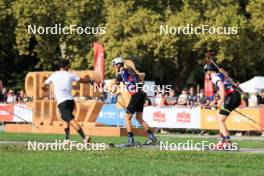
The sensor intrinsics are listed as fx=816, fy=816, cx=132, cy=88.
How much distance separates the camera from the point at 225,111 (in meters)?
18.5

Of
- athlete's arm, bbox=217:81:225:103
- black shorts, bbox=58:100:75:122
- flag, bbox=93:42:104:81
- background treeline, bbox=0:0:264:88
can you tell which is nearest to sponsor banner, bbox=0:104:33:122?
flag, bbox=93:42:104:81

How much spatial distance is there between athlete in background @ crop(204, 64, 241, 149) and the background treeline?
28.1m

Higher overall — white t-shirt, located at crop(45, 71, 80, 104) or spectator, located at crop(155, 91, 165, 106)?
spectator, located at crop(155, 91, 165, 106)

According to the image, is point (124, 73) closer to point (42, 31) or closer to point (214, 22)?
point (214, 22)

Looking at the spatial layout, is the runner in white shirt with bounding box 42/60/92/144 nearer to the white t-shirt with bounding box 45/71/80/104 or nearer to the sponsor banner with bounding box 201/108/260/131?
the white t-shirt with bounding box 45/71/80/104

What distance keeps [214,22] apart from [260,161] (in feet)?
110

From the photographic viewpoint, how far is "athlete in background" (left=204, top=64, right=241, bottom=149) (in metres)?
18.3

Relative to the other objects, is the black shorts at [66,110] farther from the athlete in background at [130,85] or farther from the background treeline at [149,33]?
the background treeline at [149,33]

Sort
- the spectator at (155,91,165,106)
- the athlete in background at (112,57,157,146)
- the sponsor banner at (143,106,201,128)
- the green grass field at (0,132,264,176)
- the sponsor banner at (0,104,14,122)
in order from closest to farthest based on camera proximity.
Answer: the green grass field at (0,132,264,176), the athlete in background at (112,57,157,146), the sponsor banner at (143,106,201,128), the spectator at (155,91,165,106), the sponsor banner at (0,104,14,122)

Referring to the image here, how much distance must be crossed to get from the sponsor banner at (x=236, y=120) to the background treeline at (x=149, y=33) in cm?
1349

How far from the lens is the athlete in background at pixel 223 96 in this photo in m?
18.3

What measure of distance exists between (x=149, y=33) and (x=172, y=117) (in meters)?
13.9

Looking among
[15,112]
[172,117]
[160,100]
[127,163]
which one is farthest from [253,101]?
[127,163]

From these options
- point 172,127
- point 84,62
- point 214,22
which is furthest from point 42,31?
point 172,127
